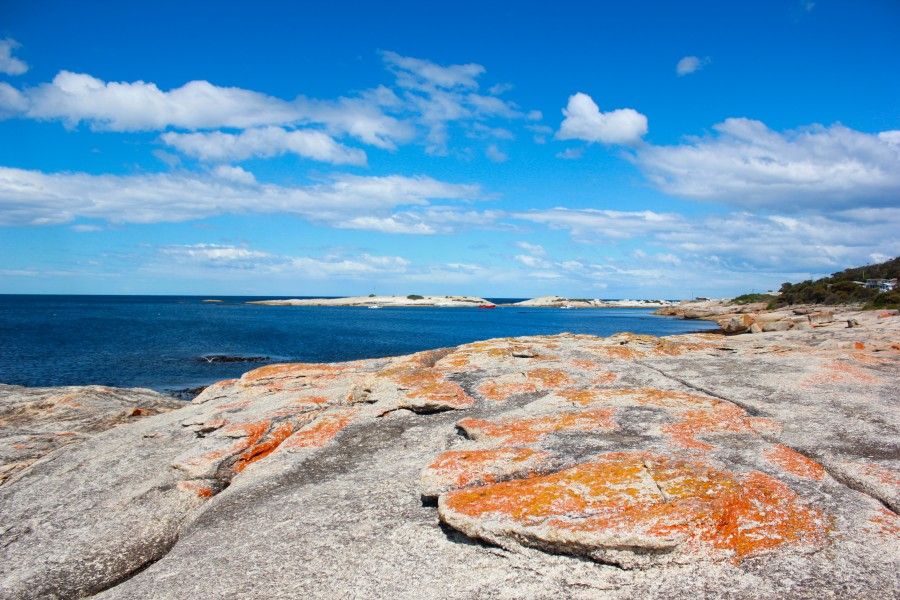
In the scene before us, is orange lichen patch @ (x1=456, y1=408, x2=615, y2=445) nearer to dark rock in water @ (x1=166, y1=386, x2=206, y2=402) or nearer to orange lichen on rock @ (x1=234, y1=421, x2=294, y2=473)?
orange lichen on rock @ (x1=234, y1=421, x2=294, y2=473)

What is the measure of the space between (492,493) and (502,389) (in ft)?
25.8

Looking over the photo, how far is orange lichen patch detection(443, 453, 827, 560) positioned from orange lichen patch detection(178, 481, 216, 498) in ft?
21.2

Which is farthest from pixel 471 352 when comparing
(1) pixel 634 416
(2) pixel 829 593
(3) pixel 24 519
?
(2) pixel 829 593

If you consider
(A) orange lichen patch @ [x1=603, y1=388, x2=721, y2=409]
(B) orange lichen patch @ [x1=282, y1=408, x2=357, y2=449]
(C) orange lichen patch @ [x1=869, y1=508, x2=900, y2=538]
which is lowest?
(B) orange lichen patch @ [x1=282, y1=408, x2=357, y2=449]

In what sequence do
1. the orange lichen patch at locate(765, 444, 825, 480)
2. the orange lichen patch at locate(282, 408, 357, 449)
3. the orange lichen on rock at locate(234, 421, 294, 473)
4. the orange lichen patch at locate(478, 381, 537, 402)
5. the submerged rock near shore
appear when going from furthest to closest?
the orange lichen patch at locate(478, 381, 537, 402)
the orange lichen on rock at locate(234, 421, 294, 473)
the orange lichen patch at locate(282, 408, 357, 449)
the orange lichen patch at locate(765, 444, 825, 480)
the submerged rock near shore

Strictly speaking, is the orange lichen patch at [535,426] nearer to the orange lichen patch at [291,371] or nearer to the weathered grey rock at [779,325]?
the orange lichen patch at [291,371]

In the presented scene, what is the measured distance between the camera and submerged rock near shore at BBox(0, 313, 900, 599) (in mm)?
7680

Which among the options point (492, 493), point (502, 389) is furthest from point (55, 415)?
point (492, 493)

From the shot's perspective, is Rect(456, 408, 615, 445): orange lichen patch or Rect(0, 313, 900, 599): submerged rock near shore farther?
Rect(456, 408, 615, 445): orange lichen patch

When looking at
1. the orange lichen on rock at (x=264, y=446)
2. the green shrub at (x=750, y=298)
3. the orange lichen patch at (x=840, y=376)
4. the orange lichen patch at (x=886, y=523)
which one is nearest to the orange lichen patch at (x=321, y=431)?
the orange lichen on rock at (x=264, y=446)

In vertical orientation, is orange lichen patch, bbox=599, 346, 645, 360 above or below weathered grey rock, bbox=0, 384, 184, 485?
above

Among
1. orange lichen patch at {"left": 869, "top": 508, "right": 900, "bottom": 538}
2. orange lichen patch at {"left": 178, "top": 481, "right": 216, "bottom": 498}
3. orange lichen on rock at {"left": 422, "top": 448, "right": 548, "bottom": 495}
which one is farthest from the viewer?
orange lichen patch at {"left": 178, "top": 481, "right": 216, "bottom": 498}

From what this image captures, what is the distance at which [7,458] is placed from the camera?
55.4 ft

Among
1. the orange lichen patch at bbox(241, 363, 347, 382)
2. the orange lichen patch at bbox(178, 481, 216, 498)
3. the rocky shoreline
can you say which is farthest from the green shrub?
the orange lichen patch at bbox(178, 481, 216, 498)
